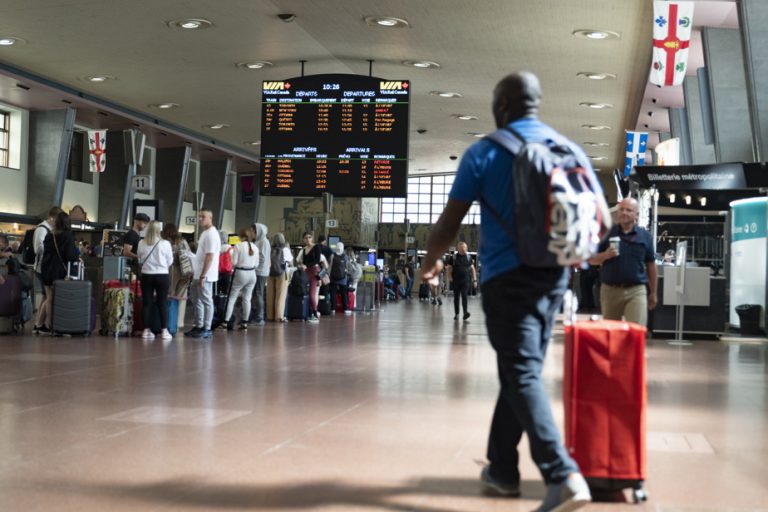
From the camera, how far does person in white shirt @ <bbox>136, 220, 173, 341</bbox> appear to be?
37.0ft

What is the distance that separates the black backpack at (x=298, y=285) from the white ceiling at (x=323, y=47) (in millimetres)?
4524

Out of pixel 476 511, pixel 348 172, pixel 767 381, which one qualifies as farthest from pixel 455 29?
pixel 476 511

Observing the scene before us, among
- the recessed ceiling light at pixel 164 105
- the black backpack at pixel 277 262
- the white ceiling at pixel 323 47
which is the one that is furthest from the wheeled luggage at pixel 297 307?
the recessed ceiling light at pixel 164 105

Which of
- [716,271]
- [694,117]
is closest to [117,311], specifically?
[716,271]

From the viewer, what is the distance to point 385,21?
1634 centimetres

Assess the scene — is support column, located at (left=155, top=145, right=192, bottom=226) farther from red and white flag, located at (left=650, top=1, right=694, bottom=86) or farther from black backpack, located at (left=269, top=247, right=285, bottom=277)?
red and white flag, located at (left=650, top=1, right=694, bottom=86)

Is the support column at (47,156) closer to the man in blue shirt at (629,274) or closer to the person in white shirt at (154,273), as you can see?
the person in white shirt at (154,273)

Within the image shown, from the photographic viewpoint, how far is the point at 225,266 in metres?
13.5

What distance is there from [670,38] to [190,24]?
8187 millimetres

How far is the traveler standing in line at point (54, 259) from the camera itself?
11.5 metres

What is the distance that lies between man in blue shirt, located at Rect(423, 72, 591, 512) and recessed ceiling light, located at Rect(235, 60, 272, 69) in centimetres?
1660

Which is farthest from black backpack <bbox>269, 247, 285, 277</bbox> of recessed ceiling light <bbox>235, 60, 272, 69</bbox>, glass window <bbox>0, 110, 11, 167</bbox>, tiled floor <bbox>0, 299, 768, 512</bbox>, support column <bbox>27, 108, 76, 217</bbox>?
glass window <bbox>0, 110, 11, 167</bbox>

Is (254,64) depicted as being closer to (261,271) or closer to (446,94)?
(446,94)

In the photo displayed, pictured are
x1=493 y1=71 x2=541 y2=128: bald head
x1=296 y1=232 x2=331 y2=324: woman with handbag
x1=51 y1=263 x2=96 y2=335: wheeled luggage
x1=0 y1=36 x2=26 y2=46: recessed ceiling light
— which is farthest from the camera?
x1=0 y1=36 x2=26 y2=46: recessed ceiling light
